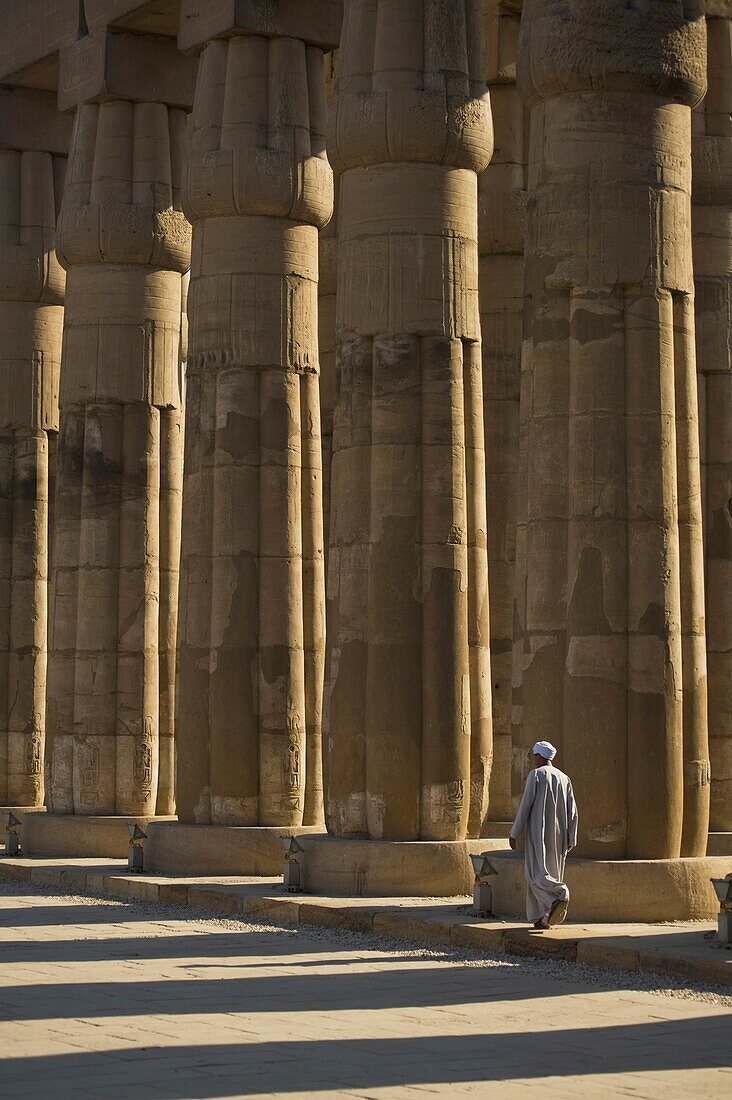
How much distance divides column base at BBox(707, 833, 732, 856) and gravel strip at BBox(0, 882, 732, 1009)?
521cm

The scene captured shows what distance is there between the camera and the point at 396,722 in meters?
22.0

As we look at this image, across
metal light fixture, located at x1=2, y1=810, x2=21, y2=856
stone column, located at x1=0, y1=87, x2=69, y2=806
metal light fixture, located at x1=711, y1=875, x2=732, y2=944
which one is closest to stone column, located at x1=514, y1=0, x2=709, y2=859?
metal light fixture, located at x1=711, y1=875, x2=732, y2=944

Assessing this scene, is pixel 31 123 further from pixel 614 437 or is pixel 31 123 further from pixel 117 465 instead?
pixel 614 437

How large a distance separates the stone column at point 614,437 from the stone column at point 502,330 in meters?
6.60

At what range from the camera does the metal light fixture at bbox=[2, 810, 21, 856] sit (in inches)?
1147

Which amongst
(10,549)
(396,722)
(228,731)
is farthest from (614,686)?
(10,549)

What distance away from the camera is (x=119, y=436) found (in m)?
28.8

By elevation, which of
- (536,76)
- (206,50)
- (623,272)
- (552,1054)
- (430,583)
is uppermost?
(206,50)

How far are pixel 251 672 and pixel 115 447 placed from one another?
5477 mm

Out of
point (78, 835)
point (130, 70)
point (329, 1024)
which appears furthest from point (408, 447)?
point (130, 70)

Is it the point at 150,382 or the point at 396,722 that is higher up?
the point at 150,382

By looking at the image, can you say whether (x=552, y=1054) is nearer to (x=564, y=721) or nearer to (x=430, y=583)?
(x=564, y=721)

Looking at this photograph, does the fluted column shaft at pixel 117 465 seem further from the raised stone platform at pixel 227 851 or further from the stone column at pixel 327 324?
the raised stone platform at pixel 227 851

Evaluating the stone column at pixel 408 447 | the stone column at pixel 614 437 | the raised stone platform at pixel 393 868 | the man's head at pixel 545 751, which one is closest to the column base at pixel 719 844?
the stone column at pixel 408 447
